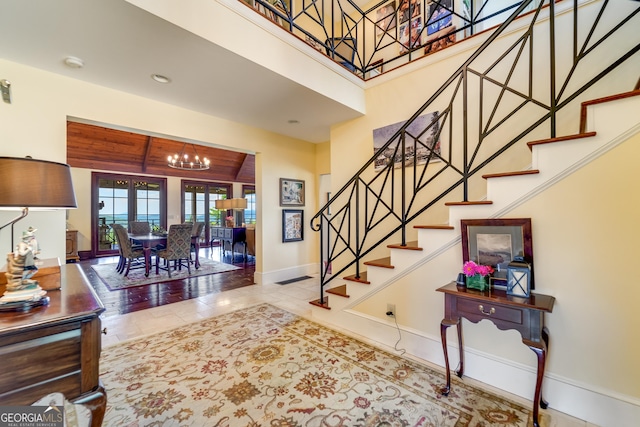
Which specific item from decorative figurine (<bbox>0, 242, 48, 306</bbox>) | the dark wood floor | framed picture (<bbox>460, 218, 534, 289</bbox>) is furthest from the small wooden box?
framed picture (<bbox>460, 218, 534, 289</bbox>)

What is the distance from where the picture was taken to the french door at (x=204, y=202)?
9.29 m

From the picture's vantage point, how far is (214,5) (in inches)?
90.3

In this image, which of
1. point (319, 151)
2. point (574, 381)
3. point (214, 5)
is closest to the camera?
point (574, 381)

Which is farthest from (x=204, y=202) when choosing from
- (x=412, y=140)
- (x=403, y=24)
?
(x=412, y=140)

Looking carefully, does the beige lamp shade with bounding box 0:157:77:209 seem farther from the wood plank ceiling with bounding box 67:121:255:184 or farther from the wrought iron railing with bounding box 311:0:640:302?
the wood plank ceiling with bounding box 67:121:255:184

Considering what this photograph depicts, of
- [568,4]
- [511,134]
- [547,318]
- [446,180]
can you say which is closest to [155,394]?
[547,318]

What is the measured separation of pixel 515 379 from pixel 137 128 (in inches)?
182

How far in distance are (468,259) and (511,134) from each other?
1555 mm

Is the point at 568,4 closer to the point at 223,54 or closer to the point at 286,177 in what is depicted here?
the point at 223,54

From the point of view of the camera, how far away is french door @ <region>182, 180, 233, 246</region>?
9.29 metres

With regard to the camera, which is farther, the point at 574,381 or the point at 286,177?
the point at 286,177

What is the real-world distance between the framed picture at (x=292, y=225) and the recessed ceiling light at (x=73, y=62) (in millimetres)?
3332

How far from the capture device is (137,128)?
3.40 metres

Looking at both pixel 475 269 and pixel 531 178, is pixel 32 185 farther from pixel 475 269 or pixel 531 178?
pixel 531 178
